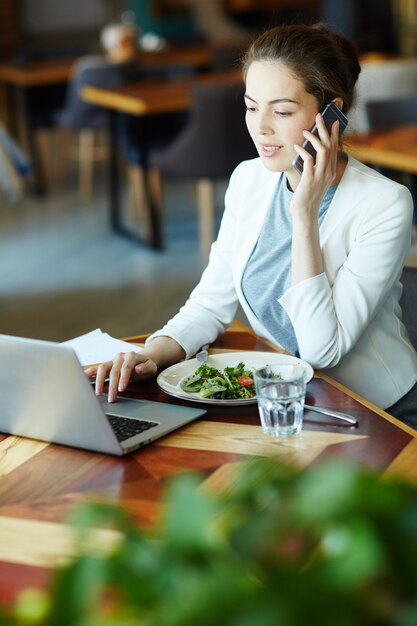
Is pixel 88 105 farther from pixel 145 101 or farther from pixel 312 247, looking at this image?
pixel 312 247

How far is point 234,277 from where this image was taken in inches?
75.7

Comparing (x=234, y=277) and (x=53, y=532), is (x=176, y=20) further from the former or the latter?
(x=53, y=532)

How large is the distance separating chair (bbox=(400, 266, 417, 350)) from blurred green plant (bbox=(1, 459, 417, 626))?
1.52 m

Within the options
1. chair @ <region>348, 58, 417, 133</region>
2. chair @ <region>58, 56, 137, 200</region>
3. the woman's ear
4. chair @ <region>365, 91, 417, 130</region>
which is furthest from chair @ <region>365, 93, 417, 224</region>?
the woman's ear

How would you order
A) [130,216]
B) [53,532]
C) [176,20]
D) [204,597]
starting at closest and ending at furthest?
[204,597] < [53,532] < [130,216] < [176,20]

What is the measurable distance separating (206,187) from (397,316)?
3.62 meters

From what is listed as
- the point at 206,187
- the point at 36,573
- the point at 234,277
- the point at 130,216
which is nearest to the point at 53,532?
the point at 36,573

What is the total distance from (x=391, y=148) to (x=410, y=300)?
183 centimetres

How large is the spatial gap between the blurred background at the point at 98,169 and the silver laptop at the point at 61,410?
3.36 feet

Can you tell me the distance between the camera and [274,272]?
1.88m

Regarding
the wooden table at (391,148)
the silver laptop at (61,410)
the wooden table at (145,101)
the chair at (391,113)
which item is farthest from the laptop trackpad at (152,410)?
the wooden table at (145,101)

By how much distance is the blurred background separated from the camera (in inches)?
187

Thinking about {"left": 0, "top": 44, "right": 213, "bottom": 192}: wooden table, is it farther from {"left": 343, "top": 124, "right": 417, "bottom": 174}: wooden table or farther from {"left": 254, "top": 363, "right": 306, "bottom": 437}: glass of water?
{"left": 254, "top": 363, "right": 306, "bottom": 437}: glass of water

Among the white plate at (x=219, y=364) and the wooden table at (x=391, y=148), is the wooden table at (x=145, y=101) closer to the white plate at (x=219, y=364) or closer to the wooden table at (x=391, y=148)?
the wooden table at (x=391, y=148)
